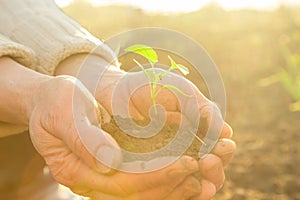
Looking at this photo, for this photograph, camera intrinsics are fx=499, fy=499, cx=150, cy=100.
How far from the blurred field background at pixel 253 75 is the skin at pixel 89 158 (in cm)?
164

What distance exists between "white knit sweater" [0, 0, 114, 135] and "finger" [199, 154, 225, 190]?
46 centimetres

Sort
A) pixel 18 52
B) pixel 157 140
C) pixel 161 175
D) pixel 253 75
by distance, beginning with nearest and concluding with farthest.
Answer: pixel 161 175, pixel 157 140, pixel 18 52, pixel 253 75

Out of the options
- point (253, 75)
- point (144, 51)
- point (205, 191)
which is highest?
point (144, 51)

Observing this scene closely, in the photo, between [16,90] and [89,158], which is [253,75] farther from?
[89,158]

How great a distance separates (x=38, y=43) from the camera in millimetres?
1166

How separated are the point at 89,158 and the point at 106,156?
4cm

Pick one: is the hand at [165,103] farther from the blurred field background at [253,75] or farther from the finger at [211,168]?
the blurred field background at [253,75]

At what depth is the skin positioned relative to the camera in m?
0.78

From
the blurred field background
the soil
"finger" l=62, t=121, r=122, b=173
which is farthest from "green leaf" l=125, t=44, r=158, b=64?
the blurred field background

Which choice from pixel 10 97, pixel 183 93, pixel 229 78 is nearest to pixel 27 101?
pixel 10 97

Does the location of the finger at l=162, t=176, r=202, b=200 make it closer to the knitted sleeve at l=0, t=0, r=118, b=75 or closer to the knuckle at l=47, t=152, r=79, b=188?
the knuckle at l=47, t=152, r=79, b=188

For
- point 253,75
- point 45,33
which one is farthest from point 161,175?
point 253,75

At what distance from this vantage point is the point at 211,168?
2.70 ft

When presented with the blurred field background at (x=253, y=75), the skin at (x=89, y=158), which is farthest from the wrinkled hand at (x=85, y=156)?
the blurred field background at (x=253, y=75)
